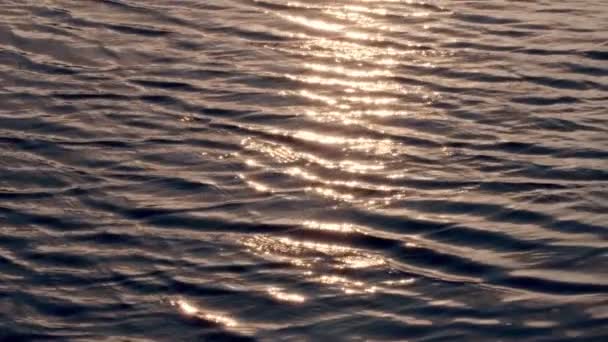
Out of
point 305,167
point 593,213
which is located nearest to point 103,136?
point 305,167

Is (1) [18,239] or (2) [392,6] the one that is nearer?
(1) [18,239]

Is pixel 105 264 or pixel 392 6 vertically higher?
pixel 392 6

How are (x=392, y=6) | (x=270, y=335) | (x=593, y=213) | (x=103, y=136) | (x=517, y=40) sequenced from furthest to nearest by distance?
1. (x=392, y=6)
2. (x=517, y=40)
3. (x=103, y=136)
4. (x=593, y=213)
5. (x=270, y=335)

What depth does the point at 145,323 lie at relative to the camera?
5754 millimetres

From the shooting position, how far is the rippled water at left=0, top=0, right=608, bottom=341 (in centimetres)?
585

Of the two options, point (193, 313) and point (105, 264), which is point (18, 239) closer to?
point (105, 264)

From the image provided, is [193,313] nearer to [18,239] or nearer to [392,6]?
[18,239]

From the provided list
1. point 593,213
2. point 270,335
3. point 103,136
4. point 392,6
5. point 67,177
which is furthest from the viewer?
point 392,6

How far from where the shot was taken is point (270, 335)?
18.4 ft

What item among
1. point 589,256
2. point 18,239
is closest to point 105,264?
point 18,239

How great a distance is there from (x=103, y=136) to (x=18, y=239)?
4.62ft

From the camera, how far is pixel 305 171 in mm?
7246

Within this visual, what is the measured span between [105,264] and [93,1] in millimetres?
4760

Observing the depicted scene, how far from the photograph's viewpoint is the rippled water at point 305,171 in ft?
19.2
